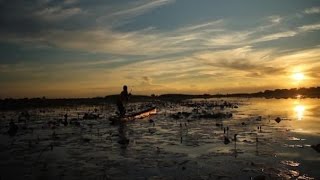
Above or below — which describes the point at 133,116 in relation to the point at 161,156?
above

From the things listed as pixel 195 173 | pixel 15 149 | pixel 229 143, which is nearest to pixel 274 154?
pixel 229 143

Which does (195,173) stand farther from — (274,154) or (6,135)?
(6,135)

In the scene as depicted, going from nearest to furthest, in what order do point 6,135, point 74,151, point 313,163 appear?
point 313,163
point 74,151
point 6,135

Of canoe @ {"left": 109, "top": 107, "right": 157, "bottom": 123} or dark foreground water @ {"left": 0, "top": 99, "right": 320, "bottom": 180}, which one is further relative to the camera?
canoe @ {"left": 109, "top": 107, "right": 157, "bottom": 123}

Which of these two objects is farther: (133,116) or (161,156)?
(133,116)

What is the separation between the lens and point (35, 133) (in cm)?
3059

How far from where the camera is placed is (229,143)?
23.7m

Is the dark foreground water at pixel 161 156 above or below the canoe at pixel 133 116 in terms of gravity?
below

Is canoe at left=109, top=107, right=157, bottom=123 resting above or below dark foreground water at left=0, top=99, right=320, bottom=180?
above

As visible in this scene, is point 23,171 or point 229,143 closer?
point 23,171

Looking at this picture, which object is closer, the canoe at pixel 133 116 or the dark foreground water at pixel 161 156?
the dark foreground water at pixel 161 156

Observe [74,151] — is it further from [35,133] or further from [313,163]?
[313,163]

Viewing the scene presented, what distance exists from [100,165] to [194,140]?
31.6 ft

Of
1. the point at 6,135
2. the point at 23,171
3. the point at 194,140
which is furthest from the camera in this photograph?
the point at 6,135
